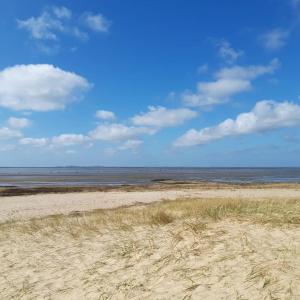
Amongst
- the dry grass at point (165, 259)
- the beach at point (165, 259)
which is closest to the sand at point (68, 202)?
the beach at point (165, 259)

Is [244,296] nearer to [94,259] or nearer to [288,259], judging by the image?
[288,259]

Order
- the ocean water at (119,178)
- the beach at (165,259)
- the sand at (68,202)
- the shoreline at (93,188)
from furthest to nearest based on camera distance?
the ocean water at (119,178), the shoreline at (93,188), the sand at (68,202), the beach at (165,259)

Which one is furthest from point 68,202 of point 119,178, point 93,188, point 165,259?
point 119,178

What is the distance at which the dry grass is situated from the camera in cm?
567

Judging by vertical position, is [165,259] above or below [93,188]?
above

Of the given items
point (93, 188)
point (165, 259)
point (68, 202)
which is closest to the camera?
point (165, 259)

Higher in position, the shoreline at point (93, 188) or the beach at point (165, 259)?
the beach at point (165, 259)

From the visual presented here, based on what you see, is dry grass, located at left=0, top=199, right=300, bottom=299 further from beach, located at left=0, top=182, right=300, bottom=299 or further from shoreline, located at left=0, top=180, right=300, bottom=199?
shoreline, located at left=0, top=180, right=300, bottom=199

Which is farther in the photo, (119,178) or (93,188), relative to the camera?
(119,178)

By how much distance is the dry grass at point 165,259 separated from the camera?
18.6 ft

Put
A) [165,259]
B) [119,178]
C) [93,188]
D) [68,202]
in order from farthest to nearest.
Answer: [119,178]
[93,188]
[68,202]
[165,259]

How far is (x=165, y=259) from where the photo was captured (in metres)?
6.95

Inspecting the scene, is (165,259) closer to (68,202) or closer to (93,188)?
(68,202)

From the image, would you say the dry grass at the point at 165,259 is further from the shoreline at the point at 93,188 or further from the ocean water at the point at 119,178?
the ocean water at the point at 119,178
